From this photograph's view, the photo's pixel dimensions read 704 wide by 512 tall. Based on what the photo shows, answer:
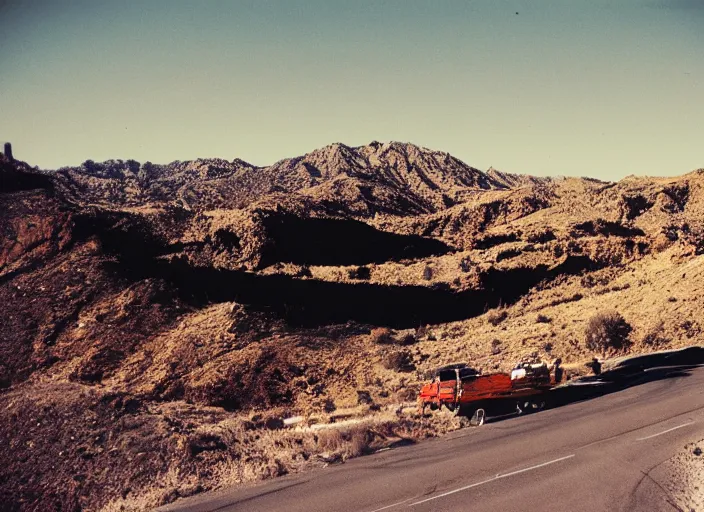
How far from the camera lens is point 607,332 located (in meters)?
22.6

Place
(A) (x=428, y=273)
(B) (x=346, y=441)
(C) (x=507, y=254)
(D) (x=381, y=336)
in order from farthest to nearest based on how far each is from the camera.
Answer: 1. (C) (x=507, y=254)
2. (A) (x=428, y=273)
3. (D) (x=381, y=336)
4. (B) (x=346, y=441)

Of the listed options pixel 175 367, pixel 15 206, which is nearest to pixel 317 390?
pixel 175 367

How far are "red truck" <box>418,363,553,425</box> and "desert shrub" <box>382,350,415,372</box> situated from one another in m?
6.67

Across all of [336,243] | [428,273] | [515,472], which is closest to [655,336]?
[515,472]

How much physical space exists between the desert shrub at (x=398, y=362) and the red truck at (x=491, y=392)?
6673 millimetres

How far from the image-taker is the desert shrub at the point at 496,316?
2930 cm

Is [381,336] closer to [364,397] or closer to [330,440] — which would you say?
[364,397]

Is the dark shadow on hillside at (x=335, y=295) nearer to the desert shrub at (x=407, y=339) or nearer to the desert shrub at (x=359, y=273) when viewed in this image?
the desert shrub at (x=359, y=273)

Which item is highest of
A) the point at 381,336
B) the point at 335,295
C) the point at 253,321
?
the point at 335,295

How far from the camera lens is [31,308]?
25906 mm

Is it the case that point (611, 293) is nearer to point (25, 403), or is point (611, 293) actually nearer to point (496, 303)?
point (496, 303)

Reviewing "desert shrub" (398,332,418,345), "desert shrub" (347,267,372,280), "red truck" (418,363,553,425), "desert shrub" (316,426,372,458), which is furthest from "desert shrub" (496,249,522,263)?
"desert shrub" (316,426,372,458)

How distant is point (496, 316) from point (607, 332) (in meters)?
7.63

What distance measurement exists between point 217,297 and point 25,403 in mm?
13036
